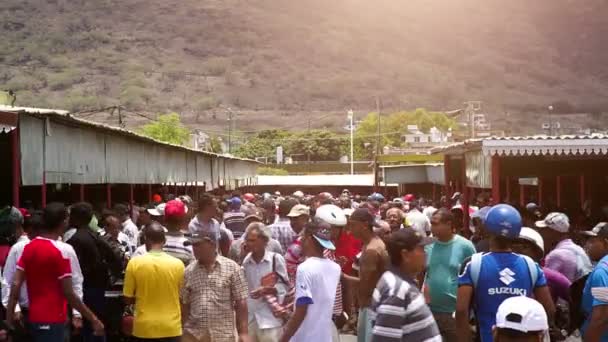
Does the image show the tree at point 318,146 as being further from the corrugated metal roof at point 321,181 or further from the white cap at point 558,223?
the white cap at point 558,223

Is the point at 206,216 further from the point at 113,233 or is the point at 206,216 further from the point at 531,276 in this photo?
the point at 531,276

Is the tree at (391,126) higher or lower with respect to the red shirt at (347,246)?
higher

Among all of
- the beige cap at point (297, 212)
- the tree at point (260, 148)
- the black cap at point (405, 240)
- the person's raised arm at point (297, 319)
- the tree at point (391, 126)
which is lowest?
the person's raised arm at point (297, 319)

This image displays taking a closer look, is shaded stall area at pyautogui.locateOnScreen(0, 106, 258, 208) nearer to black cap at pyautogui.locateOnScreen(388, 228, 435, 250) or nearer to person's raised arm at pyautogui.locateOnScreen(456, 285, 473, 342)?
black cap at pyautogui.locateOnScreen(388, 228, 435, 250)

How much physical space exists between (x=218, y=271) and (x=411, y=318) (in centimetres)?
218

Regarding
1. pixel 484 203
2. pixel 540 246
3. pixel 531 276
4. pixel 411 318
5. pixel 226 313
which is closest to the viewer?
pixel 411 318

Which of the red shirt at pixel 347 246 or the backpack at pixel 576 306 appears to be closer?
the backpack at pixel 576 306

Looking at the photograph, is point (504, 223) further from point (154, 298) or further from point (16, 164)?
point (16, 164)

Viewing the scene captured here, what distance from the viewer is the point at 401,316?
559cm

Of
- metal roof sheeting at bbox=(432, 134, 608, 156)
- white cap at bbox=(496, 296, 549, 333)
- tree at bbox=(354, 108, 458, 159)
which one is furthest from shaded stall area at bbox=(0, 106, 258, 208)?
tree at bbox=(354, 108, 458, 159)

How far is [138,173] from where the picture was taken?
1764 cm

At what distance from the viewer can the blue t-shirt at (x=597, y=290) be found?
21.4 feet

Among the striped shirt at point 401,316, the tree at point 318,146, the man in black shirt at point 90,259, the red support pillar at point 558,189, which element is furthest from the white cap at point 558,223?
the tree at point 318,146

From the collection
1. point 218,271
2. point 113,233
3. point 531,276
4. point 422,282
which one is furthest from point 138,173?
point 531,276
